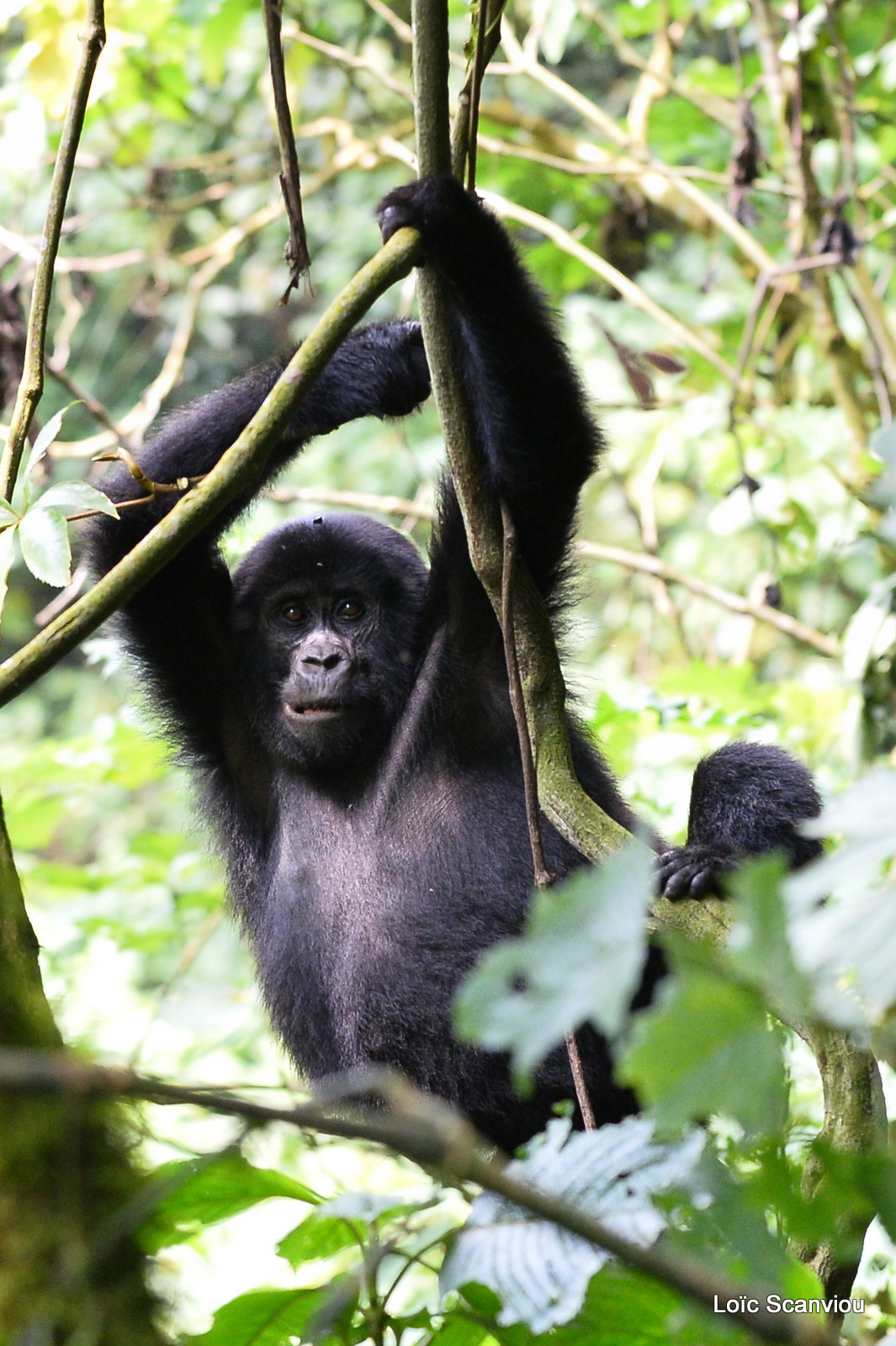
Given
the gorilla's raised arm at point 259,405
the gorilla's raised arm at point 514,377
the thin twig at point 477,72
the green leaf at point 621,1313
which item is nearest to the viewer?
the green leaf at point 621,1313

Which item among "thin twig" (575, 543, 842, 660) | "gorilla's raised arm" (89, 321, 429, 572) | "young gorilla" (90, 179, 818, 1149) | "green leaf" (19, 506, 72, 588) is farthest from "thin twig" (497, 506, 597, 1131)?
"thin twig" (575, 543, 842, 660)

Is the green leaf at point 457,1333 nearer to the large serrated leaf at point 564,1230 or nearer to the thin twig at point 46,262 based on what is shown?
the large serrated leaf at point 564,1230

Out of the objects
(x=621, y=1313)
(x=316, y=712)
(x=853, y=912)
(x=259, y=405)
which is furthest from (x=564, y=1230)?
(x=259, y=405)

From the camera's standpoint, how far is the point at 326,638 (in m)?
3.31

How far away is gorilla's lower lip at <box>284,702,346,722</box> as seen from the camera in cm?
322

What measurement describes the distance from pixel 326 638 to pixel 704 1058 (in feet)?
8.33

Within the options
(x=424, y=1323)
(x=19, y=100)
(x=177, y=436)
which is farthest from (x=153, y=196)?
(x=424, y=1323)

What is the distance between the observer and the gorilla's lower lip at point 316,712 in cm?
322

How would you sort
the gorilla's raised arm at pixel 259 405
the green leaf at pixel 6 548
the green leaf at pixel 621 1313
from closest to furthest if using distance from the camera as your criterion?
1. the green leaf at pixel 621 1313
2. the green leaf at pixel 6 548
3. the gorilla's raised arm at pixel 259 405

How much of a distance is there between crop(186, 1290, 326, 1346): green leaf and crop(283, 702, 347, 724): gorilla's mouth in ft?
5.81

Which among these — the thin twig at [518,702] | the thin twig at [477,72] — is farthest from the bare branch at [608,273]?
the thin twig at [518,702]

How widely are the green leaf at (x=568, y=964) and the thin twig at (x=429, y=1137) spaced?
2.3 inches

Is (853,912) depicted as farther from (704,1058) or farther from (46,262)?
(46,262)

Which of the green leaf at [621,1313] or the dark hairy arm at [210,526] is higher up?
the dark hairy arm at [210,526]
